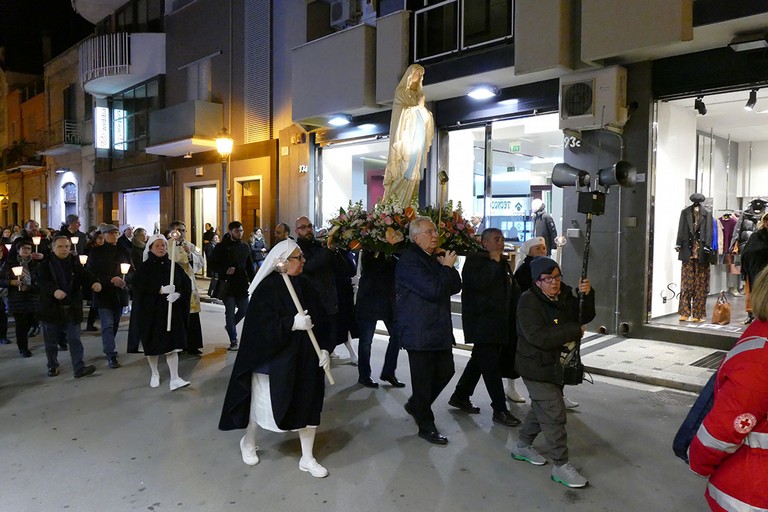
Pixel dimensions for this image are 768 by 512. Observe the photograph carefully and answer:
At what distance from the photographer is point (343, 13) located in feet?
51.0

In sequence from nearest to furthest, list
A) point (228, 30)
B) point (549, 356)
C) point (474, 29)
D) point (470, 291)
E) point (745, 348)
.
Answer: point (745, 348) → point (549, 356) → point (470, 291) → point (474, 29) → point (228, 30)

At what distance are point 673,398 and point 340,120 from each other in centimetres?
1068

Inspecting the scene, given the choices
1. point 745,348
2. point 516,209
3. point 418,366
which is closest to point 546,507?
point 418,366

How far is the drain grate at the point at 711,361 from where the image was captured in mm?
7848

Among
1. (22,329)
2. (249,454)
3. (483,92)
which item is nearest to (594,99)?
(483,92)

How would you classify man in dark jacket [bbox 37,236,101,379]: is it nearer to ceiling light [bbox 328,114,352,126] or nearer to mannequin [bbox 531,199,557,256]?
mannequin [bbox 531,199,557,256]

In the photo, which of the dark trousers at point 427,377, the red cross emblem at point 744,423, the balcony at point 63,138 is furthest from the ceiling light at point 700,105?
the balcony at point 63,138

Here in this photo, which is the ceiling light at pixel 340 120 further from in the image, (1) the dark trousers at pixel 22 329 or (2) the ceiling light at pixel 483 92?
(1) the dark trousers at pixel 22 329

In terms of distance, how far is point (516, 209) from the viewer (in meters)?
13.1

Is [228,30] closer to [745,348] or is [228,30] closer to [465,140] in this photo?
[465,140]

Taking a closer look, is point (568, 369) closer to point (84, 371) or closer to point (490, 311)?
point (490, 311)

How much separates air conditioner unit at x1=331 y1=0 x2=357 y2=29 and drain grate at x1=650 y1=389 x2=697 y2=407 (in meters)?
12.2

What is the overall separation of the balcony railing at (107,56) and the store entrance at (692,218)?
19504 mm

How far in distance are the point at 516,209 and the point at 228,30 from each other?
11.6 m
